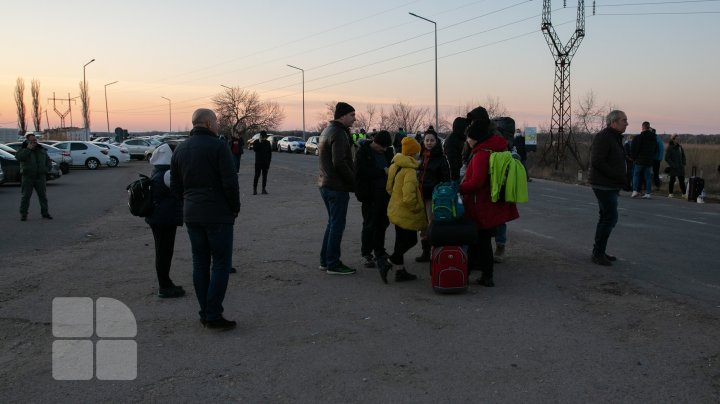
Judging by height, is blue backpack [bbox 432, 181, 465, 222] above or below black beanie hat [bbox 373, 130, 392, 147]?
below

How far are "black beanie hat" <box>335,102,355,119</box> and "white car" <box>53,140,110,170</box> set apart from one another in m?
31.6

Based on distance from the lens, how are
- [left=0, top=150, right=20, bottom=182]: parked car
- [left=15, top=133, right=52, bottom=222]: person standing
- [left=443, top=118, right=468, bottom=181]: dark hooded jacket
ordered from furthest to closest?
[left=0, top=150, right=20, bottom=182]: parked car → [left=15, top=133, right=52, bottom=222]: person standing → [left=443, top=118, right=468, bottom=181]: dark hooded jacket

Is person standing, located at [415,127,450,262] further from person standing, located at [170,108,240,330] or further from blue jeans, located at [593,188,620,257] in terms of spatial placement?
person standing, located at [170,108,240,330]

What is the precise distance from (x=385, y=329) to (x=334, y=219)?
2.06 meters

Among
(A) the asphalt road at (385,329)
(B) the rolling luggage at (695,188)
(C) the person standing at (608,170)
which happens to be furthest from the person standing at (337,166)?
(B) the rolling luggage at (695,188)

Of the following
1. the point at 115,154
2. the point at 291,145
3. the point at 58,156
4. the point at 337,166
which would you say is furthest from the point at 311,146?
the point at 337,166

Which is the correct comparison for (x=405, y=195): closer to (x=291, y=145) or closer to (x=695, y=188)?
(x=695, y=188)

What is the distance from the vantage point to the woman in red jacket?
664cm

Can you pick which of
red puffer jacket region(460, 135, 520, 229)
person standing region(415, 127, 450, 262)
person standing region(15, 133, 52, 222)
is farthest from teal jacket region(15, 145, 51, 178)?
red puffer jacket region(460, 135, 520, 229)

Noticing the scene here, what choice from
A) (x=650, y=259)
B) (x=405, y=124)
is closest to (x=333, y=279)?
(x=650, y=259)

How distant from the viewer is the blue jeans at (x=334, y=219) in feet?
23.1

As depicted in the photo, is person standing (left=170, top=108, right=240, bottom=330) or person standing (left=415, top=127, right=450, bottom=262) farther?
person standing (left=415, top=127, right=450, bottom=262)

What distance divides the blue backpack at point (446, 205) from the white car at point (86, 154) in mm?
32690

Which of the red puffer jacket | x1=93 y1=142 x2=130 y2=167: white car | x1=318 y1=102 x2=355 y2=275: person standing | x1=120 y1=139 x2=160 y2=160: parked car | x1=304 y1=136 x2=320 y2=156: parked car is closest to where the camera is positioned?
the red puffer jacket
